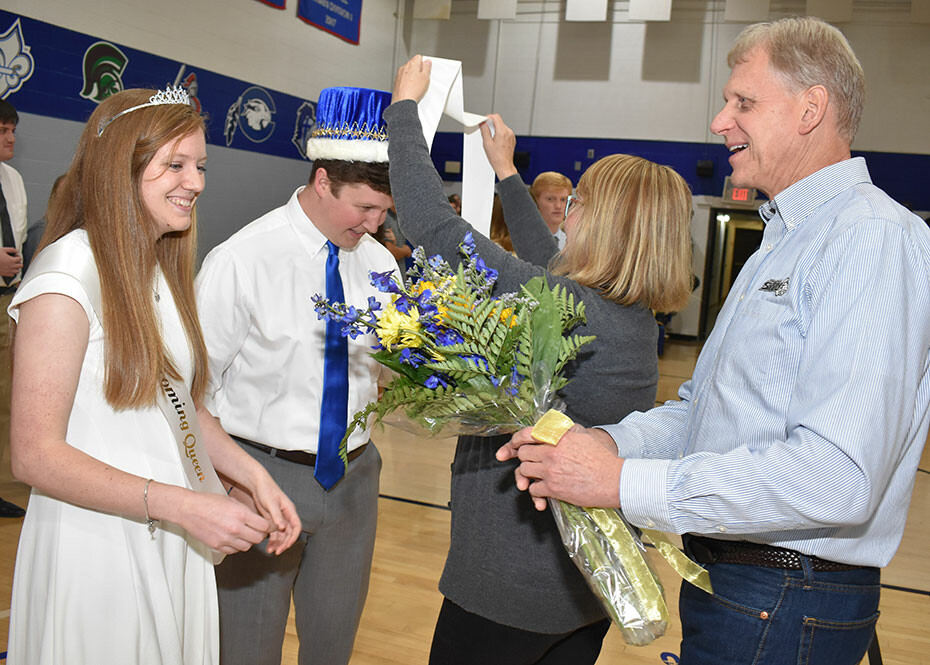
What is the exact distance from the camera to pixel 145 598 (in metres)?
1.49

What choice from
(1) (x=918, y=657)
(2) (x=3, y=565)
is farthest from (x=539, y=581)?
(2) (x=3, y=565)

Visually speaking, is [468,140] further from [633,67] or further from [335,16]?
[633,67]

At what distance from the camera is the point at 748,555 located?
1290 millimetres

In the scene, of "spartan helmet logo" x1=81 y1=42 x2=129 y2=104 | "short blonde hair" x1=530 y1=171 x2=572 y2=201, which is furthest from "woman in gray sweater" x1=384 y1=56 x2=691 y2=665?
"spartan helmet logo" x1=81 y1=42 x2=129 y2=104

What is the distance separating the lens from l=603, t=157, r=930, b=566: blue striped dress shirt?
3.57 feet

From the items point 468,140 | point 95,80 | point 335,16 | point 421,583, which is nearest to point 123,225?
point 468,140

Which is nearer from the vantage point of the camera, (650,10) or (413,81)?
(413,81)

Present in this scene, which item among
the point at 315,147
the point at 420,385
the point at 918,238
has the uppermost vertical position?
the point at 315,147

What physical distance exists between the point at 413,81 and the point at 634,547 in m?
1.13

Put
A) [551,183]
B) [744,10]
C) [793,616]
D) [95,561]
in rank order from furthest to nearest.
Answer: [744,10] < [551,183] < [95,561] < [793,616]

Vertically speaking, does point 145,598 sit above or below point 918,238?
below

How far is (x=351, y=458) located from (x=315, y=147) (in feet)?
2.98

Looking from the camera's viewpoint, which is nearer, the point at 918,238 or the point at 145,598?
the point at 918,238

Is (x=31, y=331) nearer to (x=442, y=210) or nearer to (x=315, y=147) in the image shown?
(x=442, y=210)
